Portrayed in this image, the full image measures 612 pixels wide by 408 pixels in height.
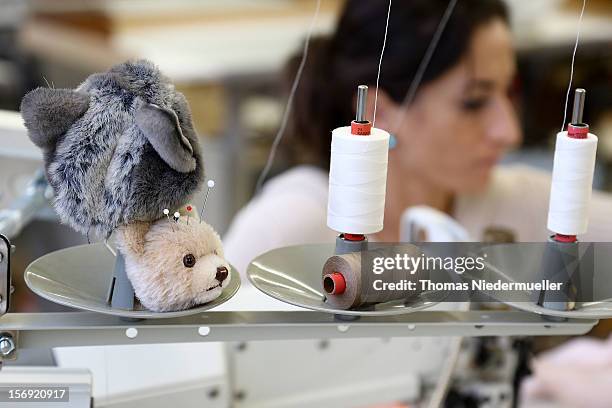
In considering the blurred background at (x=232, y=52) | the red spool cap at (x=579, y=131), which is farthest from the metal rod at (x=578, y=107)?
the blurred background at (x=232, y=52)

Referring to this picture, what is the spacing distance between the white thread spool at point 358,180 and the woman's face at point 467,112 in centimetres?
43

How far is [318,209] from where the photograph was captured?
115 cm

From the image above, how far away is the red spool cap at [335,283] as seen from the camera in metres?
0.52

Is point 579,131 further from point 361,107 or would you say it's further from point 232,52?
point 232,52

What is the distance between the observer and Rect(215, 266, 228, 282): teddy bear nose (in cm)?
51

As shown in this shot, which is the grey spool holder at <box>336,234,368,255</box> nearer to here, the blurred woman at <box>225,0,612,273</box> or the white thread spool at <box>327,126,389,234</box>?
the white thread spool at <box>327,126,389,234</box>

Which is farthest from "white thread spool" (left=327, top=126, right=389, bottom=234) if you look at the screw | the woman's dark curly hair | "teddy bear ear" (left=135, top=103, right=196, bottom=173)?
the woman's dark curly hair

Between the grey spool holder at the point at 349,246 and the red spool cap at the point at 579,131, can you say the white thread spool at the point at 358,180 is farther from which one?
the red spool cap at the point at 579,131

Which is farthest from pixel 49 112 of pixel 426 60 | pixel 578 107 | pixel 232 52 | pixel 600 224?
pixel 232 52

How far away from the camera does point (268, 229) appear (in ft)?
3.67

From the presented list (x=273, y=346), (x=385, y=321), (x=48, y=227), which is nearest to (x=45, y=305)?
(x=48, y=227)

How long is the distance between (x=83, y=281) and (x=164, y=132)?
0.15 meters

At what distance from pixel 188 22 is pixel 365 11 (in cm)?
131

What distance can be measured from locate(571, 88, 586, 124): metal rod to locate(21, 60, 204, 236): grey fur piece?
0.28 meters
